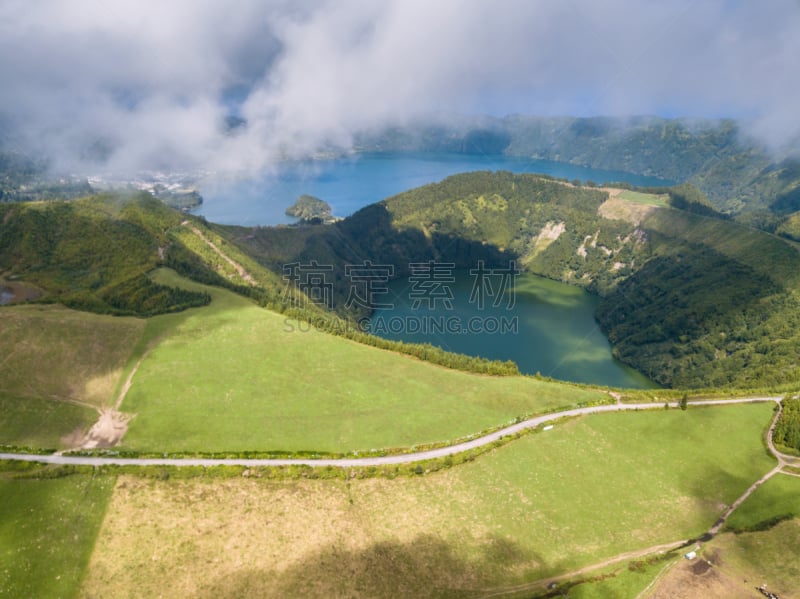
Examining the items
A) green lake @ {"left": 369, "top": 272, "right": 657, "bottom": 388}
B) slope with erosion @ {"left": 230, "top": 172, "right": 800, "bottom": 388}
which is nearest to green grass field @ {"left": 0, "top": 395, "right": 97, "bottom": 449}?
green lake @ {"left": 369, "top": 272, "right": 657, "bottom": 388}

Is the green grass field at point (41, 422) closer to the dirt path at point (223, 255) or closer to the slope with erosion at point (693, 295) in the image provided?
the dirt path at point (223, 255)

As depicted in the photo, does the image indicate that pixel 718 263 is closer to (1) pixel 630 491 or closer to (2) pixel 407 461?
(1) pixel 630 491

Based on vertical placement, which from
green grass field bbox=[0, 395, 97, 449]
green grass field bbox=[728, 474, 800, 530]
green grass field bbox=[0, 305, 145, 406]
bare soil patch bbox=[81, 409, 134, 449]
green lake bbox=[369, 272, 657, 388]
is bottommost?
green lake bbox=[369, 272, 657, 388]

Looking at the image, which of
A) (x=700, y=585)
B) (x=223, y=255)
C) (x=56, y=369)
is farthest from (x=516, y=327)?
(x=56, y=369)

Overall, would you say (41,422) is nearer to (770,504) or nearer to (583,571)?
(583,571)

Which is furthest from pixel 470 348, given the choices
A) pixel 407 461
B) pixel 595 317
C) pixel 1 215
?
pixel 1 215

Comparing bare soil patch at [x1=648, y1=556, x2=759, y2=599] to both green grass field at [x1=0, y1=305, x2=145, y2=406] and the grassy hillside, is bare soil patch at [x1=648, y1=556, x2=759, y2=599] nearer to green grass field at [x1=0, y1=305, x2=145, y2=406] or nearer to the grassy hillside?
the grassy hillside

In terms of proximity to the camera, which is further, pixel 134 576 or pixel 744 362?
pixel 744 362
